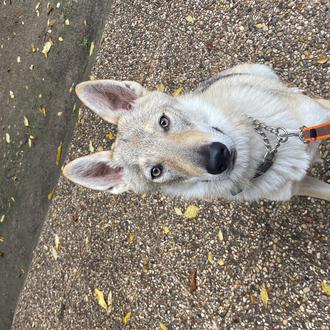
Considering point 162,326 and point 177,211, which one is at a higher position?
point 177,211

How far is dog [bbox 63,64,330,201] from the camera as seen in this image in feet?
10.3

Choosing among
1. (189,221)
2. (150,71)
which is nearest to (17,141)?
(150,71)

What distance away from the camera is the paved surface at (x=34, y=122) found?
7.03 meters

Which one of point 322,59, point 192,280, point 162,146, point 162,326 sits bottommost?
point 162,326

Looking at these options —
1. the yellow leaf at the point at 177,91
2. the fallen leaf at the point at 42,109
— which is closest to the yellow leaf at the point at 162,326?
the yellow leaf at the point at 177,91

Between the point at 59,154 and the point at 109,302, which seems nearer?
the point at 109,302

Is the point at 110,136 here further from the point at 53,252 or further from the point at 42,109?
the point at 42,109

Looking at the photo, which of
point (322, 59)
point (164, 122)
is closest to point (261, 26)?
point (322, 59)

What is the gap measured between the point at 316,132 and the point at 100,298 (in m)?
3.58

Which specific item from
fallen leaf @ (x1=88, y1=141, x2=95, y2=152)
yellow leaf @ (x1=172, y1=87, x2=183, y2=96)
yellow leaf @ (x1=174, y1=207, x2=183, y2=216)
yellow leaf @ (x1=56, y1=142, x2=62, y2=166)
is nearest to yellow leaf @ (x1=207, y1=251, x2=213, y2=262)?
yellow leaf @ (x1=174, y1=207, x2=183, y2=216)

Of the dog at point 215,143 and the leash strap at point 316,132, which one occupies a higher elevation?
the leash strap at point 316,132

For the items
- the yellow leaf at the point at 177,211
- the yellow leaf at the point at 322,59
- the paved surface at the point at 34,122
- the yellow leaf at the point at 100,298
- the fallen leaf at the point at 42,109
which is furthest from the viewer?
the fallen leaf at the point at 42,109

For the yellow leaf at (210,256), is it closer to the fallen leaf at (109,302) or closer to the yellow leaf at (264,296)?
the yellow leaf at (264,296)

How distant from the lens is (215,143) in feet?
9.66
